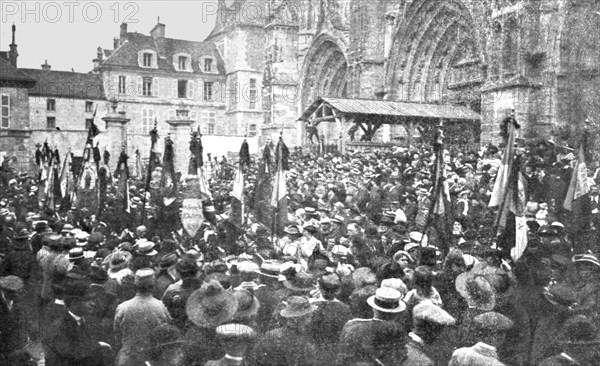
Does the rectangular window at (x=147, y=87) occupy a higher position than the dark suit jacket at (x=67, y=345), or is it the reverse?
the rectangular window at (x=147, y=87)

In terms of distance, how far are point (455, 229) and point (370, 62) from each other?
843 inches

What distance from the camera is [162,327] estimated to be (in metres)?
4.22

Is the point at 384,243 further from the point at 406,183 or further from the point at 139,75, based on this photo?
the point at 139,75

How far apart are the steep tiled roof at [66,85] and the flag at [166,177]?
33.7 metres

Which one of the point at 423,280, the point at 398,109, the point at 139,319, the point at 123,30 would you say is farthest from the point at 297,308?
the point at 123,30

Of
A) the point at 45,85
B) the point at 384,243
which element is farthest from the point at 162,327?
the point at 45,85

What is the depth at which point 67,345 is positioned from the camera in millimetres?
4418

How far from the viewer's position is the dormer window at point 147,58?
44438mm

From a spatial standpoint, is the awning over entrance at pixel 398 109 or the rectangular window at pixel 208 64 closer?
the awning over entrance at pixel 398 109

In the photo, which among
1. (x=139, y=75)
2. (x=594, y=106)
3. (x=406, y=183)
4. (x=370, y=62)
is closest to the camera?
(x=406, y=183)

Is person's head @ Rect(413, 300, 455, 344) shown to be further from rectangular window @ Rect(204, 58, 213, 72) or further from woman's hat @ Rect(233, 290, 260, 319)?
rectangular window @ Rect(204, 58, 213, 72)

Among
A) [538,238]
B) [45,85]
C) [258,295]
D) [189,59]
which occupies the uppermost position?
[189,59]

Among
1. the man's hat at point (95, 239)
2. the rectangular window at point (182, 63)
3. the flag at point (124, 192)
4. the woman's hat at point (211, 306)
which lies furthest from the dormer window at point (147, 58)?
the woman's hat at point (211, 306)

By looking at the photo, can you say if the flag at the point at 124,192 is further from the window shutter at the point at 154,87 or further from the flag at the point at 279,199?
the window shutter at the point at 154,87
